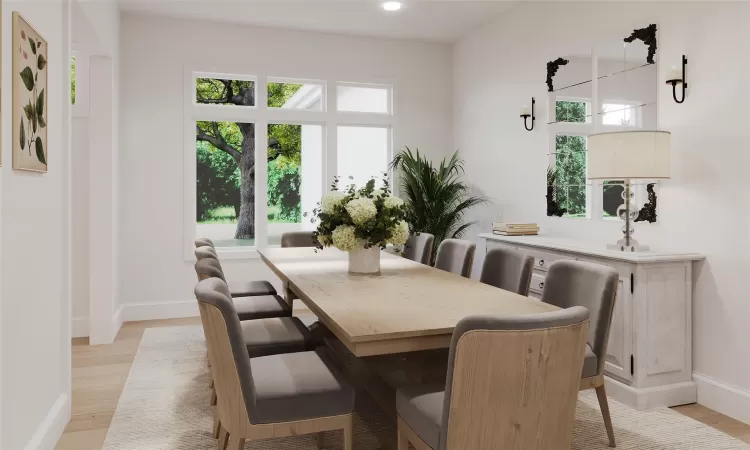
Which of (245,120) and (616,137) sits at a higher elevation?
(245,120)

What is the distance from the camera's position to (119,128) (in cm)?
516

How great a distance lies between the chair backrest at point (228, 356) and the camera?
1.84 metres

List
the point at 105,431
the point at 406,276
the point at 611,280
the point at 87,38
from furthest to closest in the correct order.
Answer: the point at 87,38
the point at 406,276
the point at 105,431
the point at 611,280

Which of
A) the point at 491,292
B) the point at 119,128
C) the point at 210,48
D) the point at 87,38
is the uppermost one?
the point at 210,48

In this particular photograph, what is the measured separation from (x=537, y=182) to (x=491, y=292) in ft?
7.71

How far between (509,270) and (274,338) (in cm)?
135

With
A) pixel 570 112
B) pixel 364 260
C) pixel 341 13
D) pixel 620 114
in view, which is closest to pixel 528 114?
pixel 570 112

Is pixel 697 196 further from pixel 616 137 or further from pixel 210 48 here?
pixel 210 48

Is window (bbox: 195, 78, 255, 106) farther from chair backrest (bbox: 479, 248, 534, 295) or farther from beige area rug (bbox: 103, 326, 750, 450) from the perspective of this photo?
chair backrest (bbox: 479, 248, 534, 295)

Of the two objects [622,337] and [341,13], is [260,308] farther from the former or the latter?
[341,13]

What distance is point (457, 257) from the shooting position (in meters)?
3.63

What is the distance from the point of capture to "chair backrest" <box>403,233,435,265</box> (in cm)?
414

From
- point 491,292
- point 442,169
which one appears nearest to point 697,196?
point 491,292

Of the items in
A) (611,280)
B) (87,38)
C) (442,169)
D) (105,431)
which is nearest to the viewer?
(611,280)
